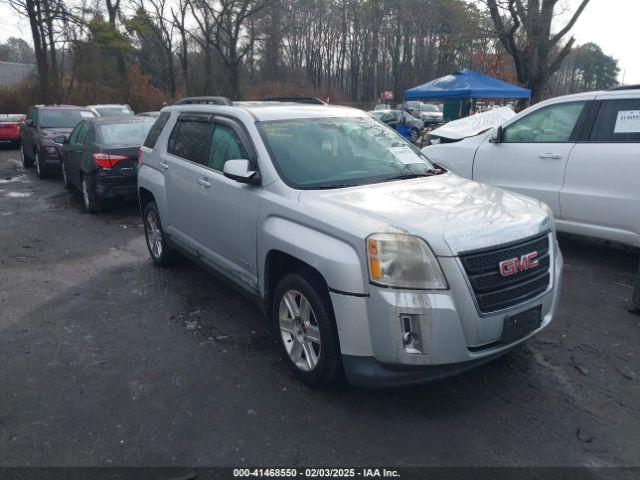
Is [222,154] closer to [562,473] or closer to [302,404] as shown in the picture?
[302,404]

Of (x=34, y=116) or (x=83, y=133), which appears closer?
(x=83, y=133)

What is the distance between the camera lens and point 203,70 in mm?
44938

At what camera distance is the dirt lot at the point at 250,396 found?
2.87 m

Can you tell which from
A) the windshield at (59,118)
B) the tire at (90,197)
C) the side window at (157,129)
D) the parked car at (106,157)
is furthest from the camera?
the windshield at (59,118)

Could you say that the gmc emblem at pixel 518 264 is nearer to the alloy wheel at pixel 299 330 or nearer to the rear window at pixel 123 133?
the alloy wheel at pixel 299 330

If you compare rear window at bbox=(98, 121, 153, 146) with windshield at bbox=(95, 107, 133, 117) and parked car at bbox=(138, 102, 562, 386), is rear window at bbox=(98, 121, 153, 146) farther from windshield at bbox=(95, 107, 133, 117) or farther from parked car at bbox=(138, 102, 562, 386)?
windshield at bbox=(95, 107, 133, 117)

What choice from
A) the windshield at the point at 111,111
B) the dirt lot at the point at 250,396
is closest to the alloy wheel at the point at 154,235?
the dirt lot at the point at 250,396

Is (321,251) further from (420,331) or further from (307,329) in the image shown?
(420,331)

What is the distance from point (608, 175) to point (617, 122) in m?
0.58

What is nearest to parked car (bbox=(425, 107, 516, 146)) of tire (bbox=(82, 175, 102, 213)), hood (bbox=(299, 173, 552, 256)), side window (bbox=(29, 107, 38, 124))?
hood (bbox=(299, 173, 552, 256))

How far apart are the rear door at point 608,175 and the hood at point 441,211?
231cm

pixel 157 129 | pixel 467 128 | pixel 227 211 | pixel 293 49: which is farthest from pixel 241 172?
pixel 293 49

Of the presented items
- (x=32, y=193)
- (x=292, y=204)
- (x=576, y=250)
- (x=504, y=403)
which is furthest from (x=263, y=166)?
(x=32, y=193)

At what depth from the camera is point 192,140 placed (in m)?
5.03
